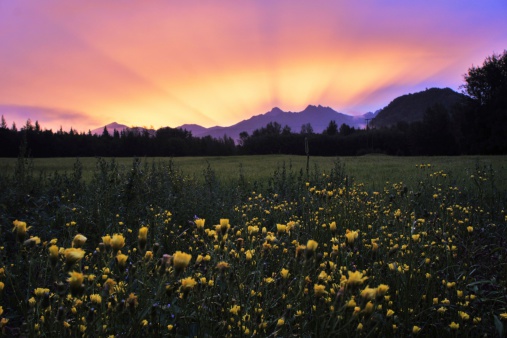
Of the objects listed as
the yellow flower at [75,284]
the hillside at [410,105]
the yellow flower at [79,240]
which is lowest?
the yellow flower at [75,284]

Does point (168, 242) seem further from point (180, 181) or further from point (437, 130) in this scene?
point (437, 130)

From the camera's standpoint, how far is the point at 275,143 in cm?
7012

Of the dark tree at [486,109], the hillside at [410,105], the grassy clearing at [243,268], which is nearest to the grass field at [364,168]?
the grassy clearing at [243,268]

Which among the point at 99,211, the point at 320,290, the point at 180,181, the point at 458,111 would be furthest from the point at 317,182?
the point at 458,111

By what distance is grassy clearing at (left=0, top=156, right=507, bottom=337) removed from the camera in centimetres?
150

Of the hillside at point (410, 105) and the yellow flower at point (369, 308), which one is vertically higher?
the hillside at point (410, 105)

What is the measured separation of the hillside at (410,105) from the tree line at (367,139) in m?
74.2

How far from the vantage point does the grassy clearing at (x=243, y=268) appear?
4.93 feet

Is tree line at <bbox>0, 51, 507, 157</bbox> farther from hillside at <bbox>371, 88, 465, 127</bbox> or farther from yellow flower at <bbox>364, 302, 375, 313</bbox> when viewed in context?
hillside at <bbox>371, 88, 465, 127</bbox>

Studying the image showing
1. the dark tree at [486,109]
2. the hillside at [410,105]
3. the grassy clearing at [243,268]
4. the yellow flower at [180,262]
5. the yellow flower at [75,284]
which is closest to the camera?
the yellow flower at [75,284]

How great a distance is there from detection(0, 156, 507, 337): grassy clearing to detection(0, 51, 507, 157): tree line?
3196mm

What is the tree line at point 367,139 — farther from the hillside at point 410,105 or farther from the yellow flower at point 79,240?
the hillside at point 410,105

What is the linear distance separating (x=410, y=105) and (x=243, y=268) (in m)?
175

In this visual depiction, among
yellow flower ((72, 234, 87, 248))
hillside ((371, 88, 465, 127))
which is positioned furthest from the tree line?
hillside ((371, 88, 465, 127))
